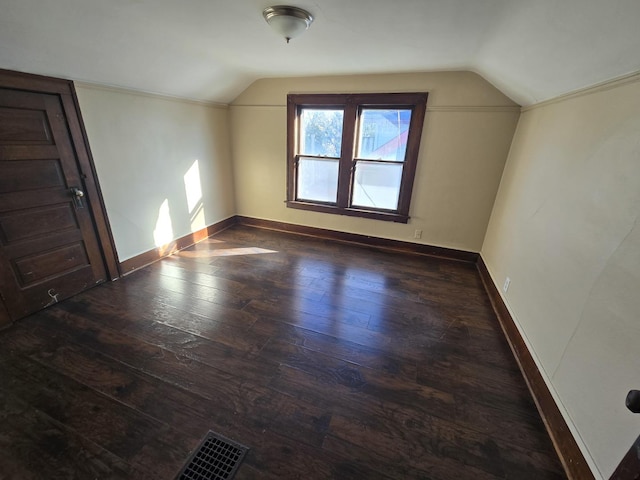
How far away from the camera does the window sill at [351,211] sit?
3.61m

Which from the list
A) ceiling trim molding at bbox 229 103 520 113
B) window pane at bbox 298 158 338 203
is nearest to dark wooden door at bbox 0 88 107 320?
window pane at bbox 298 158 338 203

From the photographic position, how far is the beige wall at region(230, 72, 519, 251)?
2.94 meters

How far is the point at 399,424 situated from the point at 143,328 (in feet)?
6.50

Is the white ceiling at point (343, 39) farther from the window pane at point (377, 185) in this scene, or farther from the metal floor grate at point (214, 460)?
the metal floor grate at point (214, 460)

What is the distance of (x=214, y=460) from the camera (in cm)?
128

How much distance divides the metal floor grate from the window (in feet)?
9.81

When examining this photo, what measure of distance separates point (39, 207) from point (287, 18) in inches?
96.7

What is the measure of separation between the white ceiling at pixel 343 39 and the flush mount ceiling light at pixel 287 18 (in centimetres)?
7

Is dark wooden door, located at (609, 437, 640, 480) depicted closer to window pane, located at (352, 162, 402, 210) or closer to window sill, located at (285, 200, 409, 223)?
window sill, located at (285, 200, 409, 223)

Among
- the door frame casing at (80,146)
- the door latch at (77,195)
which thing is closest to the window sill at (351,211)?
the door frame casing at (80,146)

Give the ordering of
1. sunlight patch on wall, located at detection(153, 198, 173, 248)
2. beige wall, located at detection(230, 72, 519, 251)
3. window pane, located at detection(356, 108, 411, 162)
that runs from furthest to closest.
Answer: window pane, located at detection(356, 108, 411, 162) < sunlight patch on wall, located at detection(153, 198, 173, 248) < beige wall, located at detection(230, 72, 519, 251)

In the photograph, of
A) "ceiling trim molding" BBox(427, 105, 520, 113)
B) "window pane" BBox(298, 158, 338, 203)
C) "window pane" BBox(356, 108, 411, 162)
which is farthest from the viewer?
"window pane" BBox(298, 158, 338, 203)

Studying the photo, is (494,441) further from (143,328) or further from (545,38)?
(143,328)

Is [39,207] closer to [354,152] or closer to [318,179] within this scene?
[318,179]
